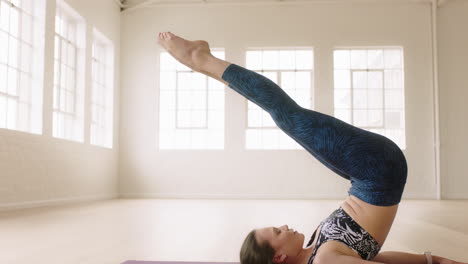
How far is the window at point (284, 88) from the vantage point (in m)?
8.16

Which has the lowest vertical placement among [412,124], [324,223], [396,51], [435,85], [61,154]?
[324,223]

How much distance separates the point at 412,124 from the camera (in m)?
7.98

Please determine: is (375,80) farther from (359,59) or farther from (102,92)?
(102,92)

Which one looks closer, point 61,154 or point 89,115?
point 61,154

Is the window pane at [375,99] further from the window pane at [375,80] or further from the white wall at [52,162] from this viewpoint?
the white wall at [52,162]

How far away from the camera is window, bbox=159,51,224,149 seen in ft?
27.1

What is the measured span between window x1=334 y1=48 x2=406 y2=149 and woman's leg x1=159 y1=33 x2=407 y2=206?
6.43 metres

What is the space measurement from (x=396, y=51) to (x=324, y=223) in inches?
279

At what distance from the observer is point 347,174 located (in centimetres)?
182

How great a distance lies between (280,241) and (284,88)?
6547 millimetres

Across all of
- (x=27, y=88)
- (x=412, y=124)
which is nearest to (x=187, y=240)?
(x=27, y=88)

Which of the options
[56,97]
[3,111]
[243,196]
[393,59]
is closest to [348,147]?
[3,111]

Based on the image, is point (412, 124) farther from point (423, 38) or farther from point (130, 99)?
point (130, 99)

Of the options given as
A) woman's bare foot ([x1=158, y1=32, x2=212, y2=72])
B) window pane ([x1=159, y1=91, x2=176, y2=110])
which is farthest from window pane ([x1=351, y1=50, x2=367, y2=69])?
woman's bare foot ([x1=158, y1=32, x2=212, y2=72])
